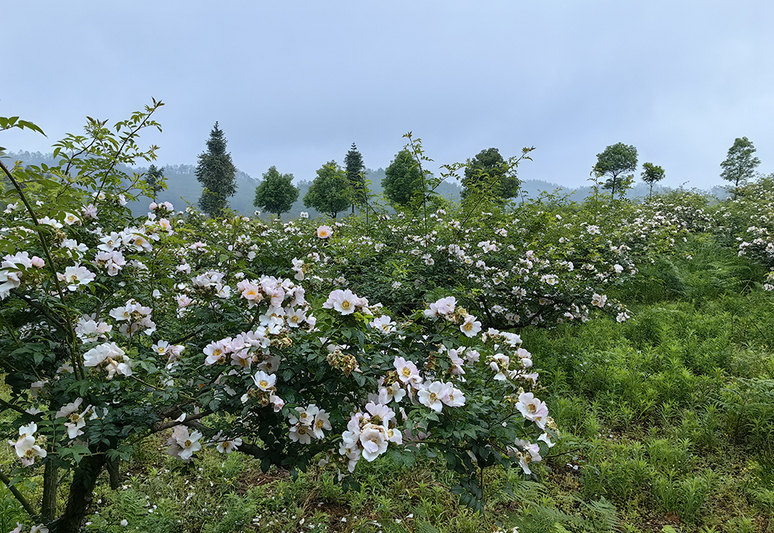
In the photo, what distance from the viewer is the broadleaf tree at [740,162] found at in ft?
104

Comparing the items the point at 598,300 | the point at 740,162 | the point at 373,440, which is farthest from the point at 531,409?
the point at 740,162

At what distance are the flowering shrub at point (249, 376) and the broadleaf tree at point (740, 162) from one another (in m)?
42.0

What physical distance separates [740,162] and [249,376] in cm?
4453

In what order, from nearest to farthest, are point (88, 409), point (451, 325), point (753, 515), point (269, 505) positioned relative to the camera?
1. point (88, 409)
2. point (451, 325)
3. point (753, 515)
4. point (269, 505)

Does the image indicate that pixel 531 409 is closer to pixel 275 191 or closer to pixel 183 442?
pixel 183 442

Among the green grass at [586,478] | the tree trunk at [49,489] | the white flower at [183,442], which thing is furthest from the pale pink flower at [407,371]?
the tree trunk at [49,489]

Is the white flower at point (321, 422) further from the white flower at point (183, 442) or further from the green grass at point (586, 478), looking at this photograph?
the white flower at point (183, 442)

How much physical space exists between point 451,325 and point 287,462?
746mm

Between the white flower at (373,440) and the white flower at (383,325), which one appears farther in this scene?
the white flower at (383,325)

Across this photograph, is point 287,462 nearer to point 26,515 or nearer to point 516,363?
point 516,363

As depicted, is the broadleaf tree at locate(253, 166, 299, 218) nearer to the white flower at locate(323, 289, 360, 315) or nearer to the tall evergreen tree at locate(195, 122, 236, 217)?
the tall evergreen tree at locate(195, 122, 236, 217)

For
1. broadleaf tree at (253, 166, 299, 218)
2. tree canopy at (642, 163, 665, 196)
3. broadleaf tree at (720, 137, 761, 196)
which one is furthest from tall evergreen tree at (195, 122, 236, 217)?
broadleaf tree at (720, 137, 761, 196)

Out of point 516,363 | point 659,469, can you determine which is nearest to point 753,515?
point 659,469

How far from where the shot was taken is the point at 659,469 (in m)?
2.49
